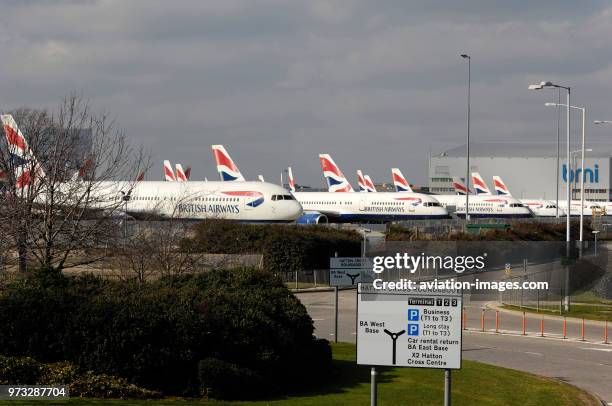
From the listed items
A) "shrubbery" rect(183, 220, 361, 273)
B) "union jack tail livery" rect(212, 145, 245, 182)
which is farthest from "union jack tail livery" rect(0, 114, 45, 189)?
"union jack tail livery" rect(212, 145, 245, 182)

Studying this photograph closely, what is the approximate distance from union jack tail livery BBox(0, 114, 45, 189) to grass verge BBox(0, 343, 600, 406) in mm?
11145

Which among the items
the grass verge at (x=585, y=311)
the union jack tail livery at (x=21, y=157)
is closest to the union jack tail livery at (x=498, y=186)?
the grass verge at (x=585, y=311)

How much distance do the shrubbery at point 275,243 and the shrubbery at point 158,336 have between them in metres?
29.6

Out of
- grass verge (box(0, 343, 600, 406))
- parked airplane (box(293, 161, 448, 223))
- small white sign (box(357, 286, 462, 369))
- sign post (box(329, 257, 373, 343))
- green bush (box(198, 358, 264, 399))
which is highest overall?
A: parked airplane (box(293, 161, 448, 223))

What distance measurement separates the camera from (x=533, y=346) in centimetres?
2936

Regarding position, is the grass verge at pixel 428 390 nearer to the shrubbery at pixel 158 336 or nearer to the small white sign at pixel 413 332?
the shrubbery at pixel 158 336

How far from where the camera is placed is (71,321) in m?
17.0

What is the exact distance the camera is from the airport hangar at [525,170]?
161 meters

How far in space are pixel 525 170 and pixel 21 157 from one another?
477 ft

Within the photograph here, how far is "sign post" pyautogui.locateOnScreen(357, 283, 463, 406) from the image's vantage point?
37.2ft

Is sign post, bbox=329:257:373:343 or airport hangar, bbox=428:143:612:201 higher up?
airport hangar, bbox=428:143:612:201

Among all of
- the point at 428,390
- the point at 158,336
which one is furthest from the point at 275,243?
the point at 158,336

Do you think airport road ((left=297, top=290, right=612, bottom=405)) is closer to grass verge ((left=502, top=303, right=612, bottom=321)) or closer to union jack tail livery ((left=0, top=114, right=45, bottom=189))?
grass verge ((left=502, top=303, right=612, bottom=321))

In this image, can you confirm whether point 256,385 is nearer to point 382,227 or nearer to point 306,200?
point 382,227
